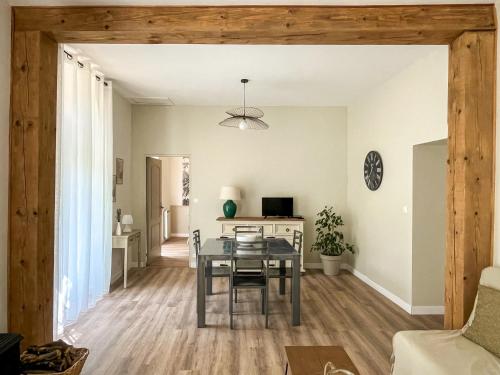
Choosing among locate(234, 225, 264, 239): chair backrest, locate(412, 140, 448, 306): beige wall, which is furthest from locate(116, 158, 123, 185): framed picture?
locate(412, 140, 448, 306): beige wall

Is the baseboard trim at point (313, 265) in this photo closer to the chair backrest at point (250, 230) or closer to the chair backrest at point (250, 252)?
the chair backrest at point (250, 230)

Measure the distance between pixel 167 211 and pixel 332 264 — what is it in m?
5.35

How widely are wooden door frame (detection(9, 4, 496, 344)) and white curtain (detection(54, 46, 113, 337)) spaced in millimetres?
710

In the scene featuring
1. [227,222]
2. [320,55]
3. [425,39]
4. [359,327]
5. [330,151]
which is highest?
[320,55]

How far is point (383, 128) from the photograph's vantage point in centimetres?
493

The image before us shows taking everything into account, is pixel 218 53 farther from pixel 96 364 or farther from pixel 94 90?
pixel 96 364

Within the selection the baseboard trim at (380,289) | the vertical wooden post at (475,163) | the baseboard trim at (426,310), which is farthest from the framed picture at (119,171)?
the vertical wooden post at (475,163)

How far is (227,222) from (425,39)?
420 cm

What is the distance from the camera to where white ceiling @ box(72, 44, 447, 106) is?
12.5 feet

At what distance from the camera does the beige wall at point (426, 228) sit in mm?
4129

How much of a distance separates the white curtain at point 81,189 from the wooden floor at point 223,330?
343 mm

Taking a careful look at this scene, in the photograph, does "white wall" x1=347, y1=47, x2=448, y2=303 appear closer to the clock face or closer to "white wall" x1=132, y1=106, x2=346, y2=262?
the clock face

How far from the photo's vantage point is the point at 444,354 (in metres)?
2.06

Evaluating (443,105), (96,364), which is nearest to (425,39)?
(443,105)
